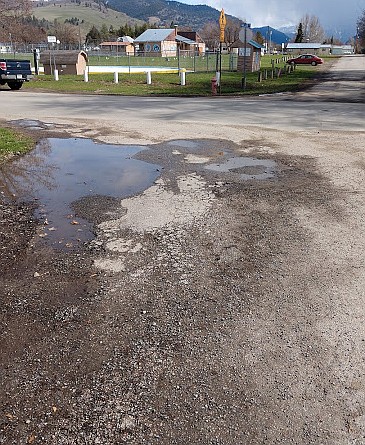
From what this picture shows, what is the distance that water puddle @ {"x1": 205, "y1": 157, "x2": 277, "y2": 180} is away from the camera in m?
8.55

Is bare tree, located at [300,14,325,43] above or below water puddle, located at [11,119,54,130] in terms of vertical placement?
above

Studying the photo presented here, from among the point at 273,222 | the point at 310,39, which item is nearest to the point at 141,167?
the point at 273,222

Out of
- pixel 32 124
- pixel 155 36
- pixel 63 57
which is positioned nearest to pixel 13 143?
pixel 32 124

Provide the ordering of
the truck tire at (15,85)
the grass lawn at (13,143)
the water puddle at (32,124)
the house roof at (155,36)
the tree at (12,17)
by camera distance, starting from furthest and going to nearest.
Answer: the house roof at (155,36)
the tree at (12,17)
the truck tire at (15,85)
the water puddle at (32,124)
the grass lawn at (13,143)

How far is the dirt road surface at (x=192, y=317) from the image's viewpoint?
2.87 metres

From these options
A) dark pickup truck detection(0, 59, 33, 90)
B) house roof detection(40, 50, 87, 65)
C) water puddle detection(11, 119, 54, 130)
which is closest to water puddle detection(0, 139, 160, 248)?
water puddle detection(11, 119, 54, 130)

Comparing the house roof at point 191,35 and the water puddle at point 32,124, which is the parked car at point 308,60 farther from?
the house roof at point 191,35

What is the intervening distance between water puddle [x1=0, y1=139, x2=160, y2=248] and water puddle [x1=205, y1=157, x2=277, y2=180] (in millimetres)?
1323

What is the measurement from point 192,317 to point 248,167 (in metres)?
5.67

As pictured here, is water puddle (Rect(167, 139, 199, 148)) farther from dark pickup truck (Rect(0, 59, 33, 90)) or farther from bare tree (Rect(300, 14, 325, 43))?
bare tree (Rect(300, 14, 325, 43))

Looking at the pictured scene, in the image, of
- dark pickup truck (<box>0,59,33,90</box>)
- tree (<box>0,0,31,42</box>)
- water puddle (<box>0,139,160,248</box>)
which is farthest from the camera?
tree (<box>0,0,31,42</box>)

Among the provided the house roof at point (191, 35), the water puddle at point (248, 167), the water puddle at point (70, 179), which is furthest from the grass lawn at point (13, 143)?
the house roof at point (191, 35)

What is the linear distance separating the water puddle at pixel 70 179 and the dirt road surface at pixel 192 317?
24 cm

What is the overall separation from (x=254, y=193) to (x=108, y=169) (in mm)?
3068
